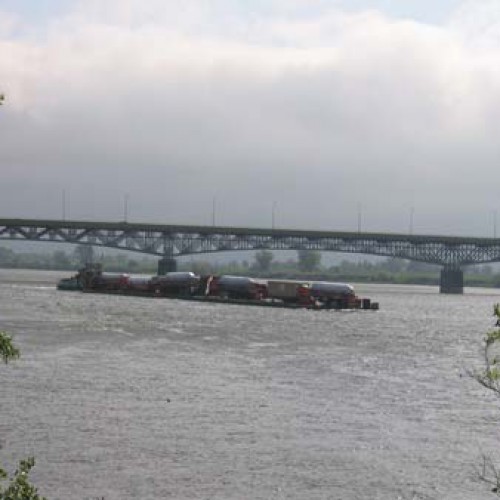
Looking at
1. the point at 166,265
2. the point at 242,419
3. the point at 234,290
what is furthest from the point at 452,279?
the point at 242,419

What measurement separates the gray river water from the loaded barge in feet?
180

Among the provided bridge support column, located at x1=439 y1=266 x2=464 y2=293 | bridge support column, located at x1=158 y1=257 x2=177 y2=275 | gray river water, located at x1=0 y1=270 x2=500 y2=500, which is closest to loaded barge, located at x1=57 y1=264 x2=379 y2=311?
bridge support column, located at x1=158 y1=257 x2=177 y2=275

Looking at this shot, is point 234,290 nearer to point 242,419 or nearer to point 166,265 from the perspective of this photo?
point 166,265

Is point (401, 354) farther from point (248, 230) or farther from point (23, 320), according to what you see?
point (248, 230)

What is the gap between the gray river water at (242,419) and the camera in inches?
953

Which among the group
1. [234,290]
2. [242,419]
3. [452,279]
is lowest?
[452,279]

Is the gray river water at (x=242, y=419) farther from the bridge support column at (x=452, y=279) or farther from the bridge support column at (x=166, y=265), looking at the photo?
the bridge support column at (x=452, y=279)

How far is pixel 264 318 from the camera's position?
92875mm

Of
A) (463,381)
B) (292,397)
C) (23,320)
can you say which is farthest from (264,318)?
(292,397)

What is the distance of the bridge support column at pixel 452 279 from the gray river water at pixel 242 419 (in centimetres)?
12409

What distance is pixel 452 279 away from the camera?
187875 millimetres

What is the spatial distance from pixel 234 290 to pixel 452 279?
7169 centimetres

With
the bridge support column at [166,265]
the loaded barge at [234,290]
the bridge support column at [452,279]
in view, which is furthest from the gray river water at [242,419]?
the bridge support column at [452,279]

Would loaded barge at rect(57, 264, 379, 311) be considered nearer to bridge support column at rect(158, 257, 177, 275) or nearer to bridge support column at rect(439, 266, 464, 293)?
bridge support column at rect(158, 257, 177, 275)
